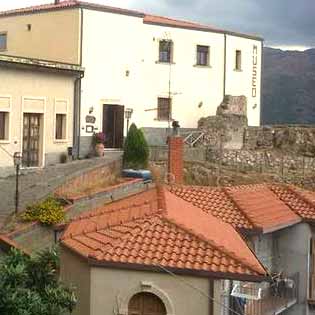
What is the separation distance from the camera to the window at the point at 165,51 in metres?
38.9

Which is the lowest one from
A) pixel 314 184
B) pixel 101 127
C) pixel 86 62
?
pixel 314 184

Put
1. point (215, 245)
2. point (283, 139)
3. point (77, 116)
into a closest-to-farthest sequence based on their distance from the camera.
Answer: point (215, 245), point (77, 116), point (283, 139)

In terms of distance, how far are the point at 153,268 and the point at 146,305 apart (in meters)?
0.85

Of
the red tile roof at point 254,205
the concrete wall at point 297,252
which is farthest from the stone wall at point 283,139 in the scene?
the concrete wall at point 297,252

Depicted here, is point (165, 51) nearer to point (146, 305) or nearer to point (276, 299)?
point (276, 299)

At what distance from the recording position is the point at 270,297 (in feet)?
62.6

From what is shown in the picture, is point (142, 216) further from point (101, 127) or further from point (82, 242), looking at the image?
point (101, 127)

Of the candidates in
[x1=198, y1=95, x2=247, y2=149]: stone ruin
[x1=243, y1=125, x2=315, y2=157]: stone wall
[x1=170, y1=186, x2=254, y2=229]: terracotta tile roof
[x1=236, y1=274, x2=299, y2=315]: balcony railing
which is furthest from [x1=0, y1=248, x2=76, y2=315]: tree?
A: [x1=243, y1=125, x2=315, y2=157]: stone wall

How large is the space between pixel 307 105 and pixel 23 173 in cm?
7632

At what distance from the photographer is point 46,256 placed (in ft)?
40.4

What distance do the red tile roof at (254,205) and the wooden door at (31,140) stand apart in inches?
423

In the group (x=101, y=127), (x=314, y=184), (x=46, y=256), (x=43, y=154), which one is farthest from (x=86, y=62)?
(x=46, y=256)

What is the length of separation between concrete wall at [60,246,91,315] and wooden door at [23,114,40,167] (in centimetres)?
1454

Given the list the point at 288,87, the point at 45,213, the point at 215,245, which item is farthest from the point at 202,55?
the point at 288,87
